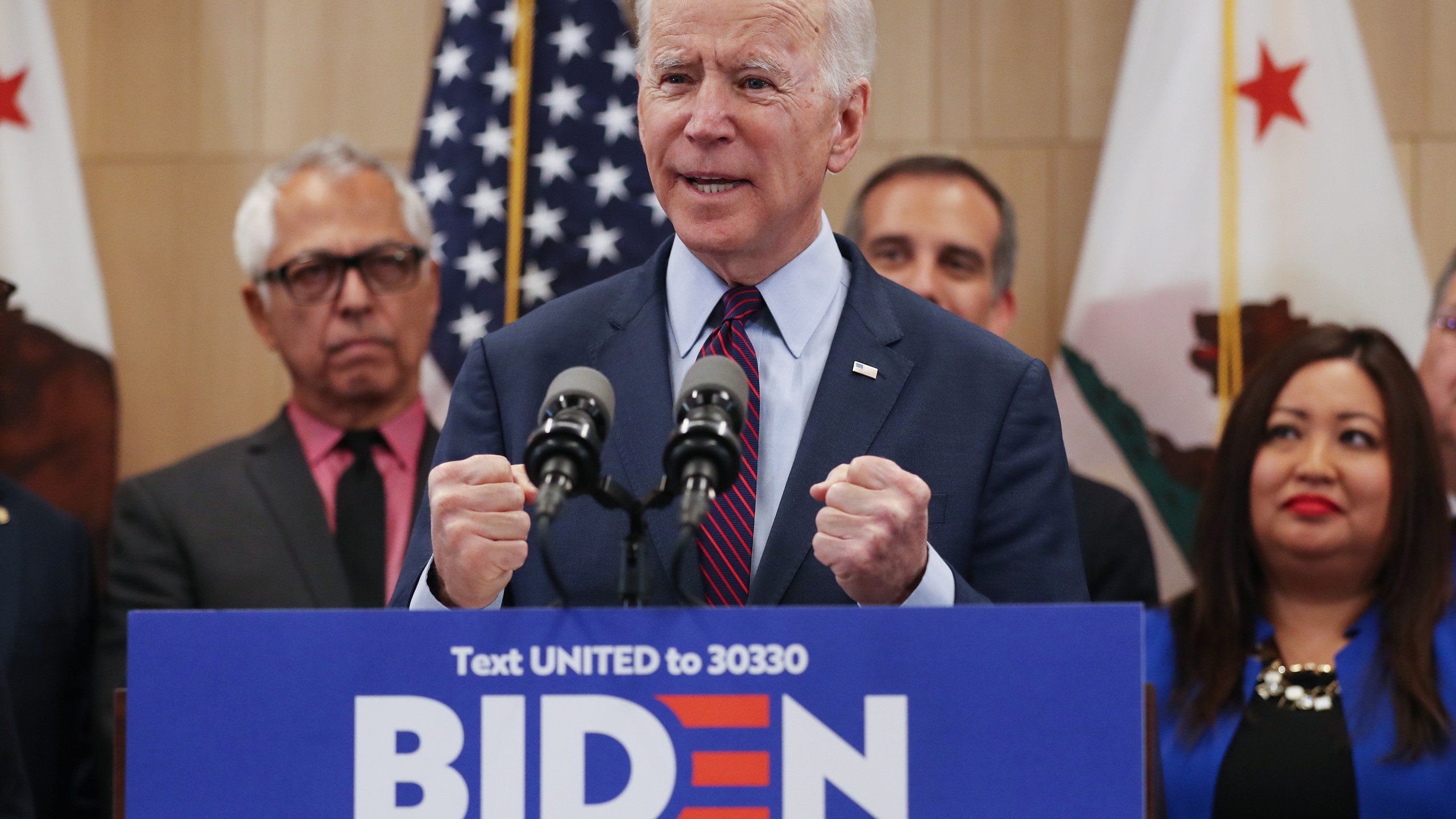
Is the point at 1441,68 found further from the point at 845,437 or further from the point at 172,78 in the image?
the point at 172,78

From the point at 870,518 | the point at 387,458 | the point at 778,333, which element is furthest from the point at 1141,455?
the point at 870,518

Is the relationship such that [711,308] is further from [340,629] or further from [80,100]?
[80,100]

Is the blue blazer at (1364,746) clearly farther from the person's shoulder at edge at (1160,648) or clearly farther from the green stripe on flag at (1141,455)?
the green stripe on flag at (1141,455)

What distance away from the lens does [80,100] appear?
4.51m

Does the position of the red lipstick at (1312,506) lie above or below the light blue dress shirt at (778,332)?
below

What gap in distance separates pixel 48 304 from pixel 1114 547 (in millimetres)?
2885

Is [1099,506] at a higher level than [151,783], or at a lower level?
higher

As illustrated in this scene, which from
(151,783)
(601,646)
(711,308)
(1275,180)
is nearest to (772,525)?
(711,308)

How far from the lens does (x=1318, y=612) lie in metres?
2.97

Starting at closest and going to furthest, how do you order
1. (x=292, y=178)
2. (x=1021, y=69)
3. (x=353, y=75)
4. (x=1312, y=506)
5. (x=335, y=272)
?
(x=1312, y=506) → (x=335, y=272) → (x=292, y=178) → (x=1021, y=69) → (x=353, y=75)

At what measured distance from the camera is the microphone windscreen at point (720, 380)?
1.37 m

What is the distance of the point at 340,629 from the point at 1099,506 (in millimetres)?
2635

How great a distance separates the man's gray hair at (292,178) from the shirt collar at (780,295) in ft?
5.89

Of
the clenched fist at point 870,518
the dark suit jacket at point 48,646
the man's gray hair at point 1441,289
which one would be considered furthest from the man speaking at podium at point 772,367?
the man's gray hair at point 1441,289
